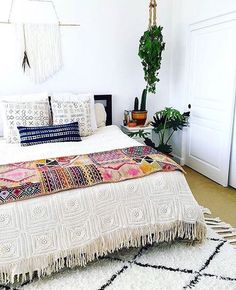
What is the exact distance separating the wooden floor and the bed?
2.18 feet

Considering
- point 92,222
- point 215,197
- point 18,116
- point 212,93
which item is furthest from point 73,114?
point 215,197

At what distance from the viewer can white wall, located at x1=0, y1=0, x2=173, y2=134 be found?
3406 mm

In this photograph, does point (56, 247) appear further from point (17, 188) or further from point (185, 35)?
point (185, 35)

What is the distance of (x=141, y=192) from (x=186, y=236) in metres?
0.53

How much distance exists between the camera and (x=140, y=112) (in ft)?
12.7

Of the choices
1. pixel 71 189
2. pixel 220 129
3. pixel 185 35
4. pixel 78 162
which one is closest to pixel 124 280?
pixel 71 189

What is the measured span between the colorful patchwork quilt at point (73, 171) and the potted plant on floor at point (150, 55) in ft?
5.08

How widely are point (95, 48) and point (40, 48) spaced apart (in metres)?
0.70

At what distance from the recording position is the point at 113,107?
4.01 metres

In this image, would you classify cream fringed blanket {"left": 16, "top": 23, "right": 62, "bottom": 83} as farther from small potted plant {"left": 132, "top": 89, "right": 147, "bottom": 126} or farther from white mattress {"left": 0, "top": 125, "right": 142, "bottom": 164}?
small potted plant {"left": 132, "top": 89, "right": 147, "bottom": 126}

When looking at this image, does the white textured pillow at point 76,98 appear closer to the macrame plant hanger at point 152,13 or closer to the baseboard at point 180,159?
the macrame plant hanger at point 152,13

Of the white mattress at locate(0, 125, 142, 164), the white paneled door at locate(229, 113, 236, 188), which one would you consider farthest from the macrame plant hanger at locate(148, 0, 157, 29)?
the white paneled door at locate(229, 113, 236, 188)

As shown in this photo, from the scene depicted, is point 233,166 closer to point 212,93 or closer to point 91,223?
point 212,93

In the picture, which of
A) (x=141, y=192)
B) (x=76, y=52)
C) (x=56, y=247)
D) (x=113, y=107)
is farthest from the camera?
(x=113, y=107)
